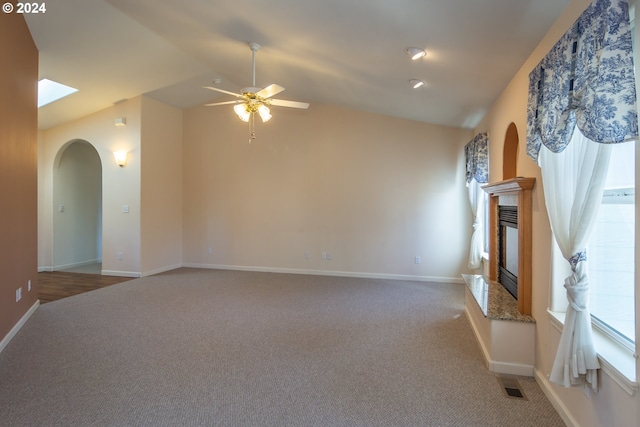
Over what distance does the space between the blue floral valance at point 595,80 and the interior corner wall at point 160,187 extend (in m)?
5.90

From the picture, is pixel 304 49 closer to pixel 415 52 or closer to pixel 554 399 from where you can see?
pixel 415 52

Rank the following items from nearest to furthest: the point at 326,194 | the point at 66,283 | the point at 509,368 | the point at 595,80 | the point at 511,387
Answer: the point at 595,80 < the point at 511,387 < the point at 509,368 < the point at 66,283 < the point at 326,194

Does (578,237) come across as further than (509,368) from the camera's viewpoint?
No

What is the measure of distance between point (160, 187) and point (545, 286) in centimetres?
607

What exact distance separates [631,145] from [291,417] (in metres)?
2.42

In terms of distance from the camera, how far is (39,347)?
302 centimetres

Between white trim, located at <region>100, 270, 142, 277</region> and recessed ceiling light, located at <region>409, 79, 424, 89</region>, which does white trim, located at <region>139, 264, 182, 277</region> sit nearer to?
white trim, located at <region>100, 270, 142, 277</region>

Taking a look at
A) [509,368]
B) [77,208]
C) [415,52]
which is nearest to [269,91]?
[415,52]

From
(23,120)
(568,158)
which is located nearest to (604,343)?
(568,158)

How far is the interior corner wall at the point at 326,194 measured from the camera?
5.71 meters

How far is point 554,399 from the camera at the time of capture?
2.20m

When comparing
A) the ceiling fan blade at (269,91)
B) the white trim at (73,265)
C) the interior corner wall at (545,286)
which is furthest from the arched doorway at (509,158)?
the white trim at (73,265)

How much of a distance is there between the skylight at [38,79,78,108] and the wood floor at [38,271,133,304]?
2.82 meters

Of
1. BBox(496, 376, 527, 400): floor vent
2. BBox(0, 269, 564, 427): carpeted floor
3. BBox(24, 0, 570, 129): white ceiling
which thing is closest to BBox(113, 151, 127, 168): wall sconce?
BBox(24, 0, 570, 129): white ceiling
